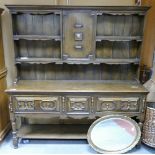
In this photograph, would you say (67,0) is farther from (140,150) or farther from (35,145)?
(140,150)

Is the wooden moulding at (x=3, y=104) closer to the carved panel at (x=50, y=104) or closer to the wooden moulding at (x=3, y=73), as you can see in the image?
the wooden moulding at (x=3, y=73)

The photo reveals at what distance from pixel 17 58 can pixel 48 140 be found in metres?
1.15

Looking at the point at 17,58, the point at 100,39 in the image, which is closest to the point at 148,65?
the point at 100,39

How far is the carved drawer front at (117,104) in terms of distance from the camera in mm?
2312

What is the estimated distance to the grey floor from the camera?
7.93 feet

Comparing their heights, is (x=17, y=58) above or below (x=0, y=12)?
below

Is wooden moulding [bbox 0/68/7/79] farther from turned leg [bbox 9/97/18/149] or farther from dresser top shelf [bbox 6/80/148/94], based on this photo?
turned leg [bbox 9/97/18/149]

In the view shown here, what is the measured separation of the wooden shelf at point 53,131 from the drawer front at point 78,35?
3.17ft

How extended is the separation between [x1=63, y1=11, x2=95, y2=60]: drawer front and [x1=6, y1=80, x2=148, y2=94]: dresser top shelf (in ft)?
1.14

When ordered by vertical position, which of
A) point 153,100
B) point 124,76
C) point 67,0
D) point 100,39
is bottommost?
point 153,100

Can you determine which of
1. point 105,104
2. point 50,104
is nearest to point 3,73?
point 50,104

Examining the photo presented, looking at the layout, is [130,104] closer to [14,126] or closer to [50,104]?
[50,104]

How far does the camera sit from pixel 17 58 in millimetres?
2520

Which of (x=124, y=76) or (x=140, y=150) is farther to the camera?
(x=124, y=76)
